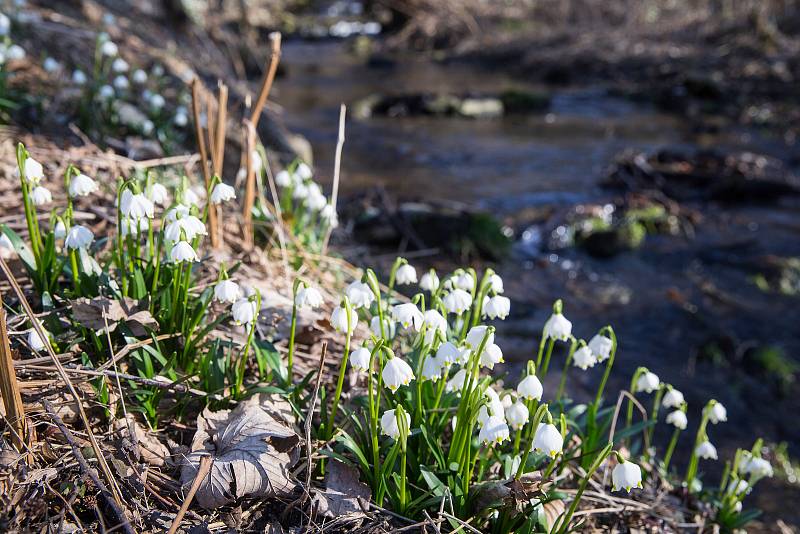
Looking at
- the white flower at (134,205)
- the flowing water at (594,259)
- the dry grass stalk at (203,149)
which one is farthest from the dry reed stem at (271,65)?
the flowing water at (594,259)

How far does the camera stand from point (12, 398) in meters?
1.81

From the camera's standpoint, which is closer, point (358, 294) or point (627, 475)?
point (627, 475)

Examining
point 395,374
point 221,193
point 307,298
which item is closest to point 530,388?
point 395,374

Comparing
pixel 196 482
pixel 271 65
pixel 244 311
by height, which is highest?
pixel 271 65

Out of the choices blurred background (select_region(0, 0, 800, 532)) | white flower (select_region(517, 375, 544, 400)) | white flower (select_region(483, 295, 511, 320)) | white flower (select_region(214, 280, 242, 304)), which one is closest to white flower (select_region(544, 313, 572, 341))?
white flower (select_region(483, 295, 511, 320))

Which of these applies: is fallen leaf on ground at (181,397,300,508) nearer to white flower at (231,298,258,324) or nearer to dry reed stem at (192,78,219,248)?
white flower at (231,298,258,324)

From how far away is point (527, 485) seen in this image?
1.94m

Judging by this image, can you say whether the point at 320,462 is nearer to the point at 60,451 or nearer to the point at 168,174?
the point at 60,451

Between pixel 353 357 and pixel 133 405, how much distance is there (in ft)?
2.59

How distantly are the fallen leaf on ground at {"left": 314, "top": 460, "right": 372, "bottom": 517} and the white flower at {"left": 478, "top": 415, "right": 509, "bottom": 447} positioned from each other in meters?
0.43

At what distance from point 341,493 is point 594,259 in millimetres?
4865

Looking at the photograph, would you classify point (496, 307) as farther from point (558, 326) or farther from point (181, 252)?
point (181, 252)

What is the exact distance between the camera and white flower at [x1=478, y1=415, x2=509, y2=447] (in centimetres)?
185

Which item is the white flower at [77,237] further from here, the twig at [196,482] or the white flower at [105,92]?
the white flower at [105,92]
